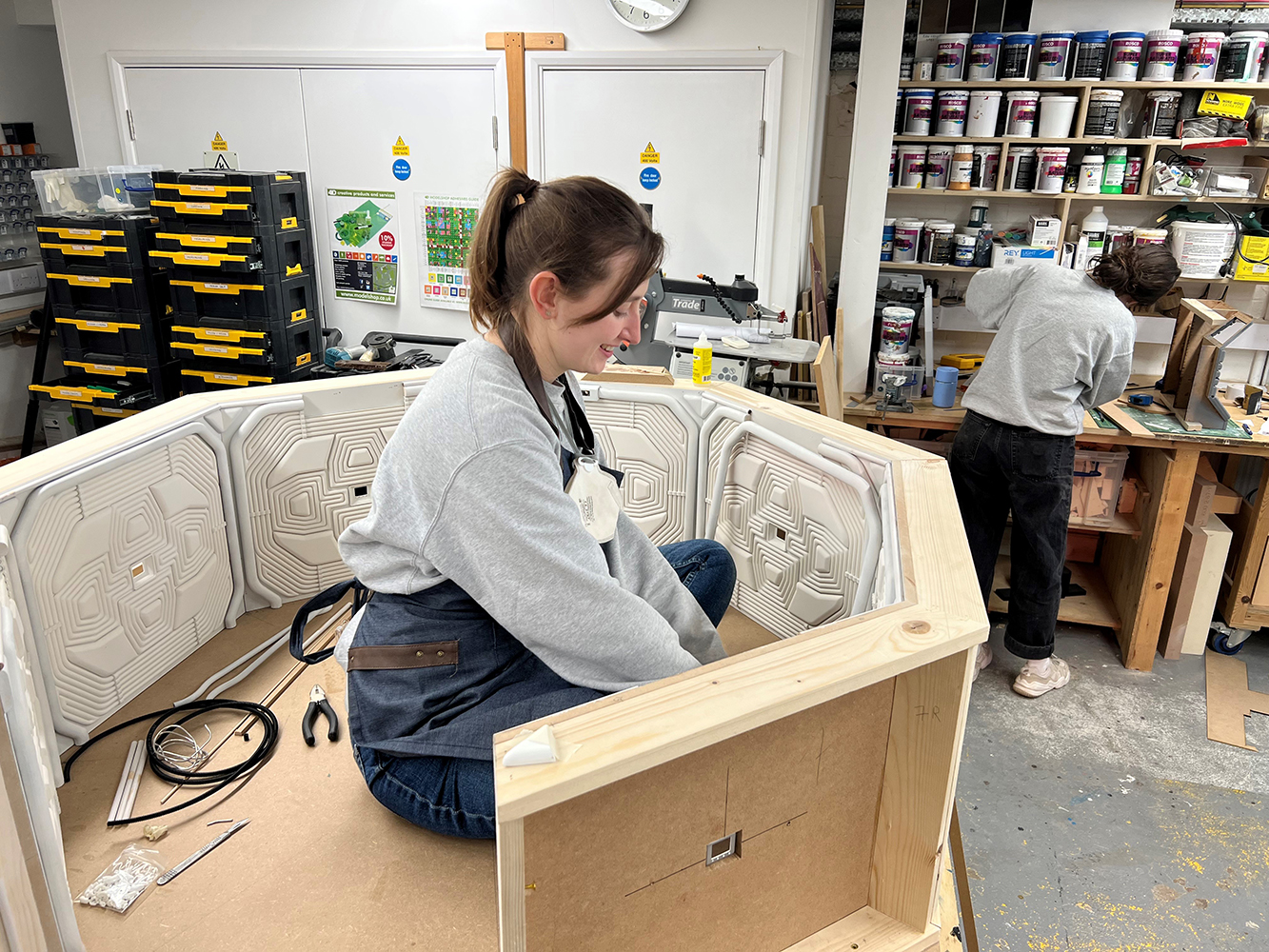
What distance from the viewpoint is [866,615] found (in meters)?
1.16

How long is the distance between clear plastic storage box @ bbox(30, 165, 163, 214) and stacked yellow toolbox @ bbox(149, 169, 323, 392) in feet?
1.57

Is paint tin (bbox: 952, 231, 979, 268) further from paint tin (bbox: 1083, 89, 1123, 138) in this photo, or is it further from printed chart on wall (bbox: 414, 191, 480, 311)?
printed chart on wall (bbox: 414, 191, 480, 311)

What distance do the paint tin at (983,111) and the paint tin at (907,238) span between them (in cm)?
41

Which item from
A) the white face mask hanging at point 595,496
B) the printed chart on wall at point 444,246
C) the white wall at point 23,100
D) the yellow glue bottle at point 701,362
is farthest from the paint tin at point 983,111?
the white wall at point 23,100

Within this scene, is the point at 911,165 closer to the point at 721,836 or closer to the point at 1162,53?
the point at 1162,53

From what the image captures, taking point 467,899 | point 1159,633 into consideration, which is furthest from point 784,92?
point 467,899

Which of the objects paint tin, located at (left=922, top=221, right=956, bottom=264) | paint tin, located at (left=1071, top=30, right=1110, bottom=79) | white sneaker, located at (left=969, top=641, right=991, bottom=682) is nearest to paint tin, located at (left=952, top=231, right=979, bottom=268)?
paint tin, located at (left=922, top=221, right=956, bottom=264)

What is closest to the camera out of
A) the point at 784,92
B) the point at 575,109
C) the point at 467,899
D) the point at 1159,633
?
the point at 467,899

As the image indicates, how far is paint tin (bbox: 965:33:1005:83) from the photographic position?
3588mm

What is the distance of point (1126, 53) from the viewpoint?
11.4ft

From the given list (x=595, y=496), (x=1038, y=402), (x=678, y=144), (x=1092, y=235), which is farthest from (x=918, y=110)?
(x=595, y=496)

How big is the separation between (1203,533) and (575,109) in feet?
9.54

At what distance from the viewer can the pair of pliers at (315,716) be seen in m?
1.85

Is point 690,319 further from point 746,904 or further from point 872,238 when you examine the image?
point 746,904
